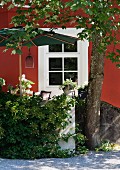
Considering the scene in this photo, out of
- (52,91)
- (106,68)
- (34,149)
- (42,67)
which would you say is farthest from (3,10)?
(34,149)

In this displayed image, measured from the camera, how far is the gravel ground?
23.0ft

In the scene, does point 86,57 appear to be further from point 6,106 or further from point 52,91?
point 6,106

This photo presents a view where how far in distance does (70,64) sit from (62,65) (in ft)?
0.83

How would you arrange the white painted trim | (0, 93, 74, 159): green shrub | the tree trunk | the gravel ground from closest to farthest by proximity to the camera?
the gravel ground < (0, 93, 74, 159): green shrub < the tree trunk < the white painted trim

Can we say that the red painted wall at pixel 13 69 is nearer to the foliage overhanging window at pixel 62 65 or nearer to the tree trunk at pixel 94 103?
the foliage overhanging window at pixel 62 65

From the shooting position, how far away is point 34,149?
25.8 feet

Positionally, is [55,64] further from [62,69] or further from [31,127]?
[31,127]

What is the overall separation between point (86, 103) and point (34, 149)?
1786 millimetres

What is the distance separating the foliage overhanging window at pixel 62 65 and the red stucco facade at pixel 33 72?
0.51m

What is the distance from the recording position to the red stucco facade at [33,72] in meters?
11.6

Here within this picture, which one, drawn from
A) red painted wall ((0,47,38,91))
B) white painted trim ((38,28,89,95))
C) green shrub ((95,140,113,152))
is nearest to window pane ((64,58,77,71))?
white painted trim ((38,28,89,95))

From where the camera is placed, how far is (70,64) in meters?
11.9

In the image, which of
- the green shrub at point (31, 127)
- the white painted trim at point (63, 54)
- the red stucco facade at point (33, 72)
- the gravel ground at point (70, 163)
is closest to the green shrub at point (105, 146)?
the gravel ground at point (70, 163)

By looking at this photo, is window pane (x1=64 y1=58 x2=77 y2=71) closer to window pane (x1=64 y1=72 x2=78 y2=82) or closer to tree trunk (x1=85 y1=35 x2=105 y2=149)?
window pane (x1=64 y1=72 x2=78 y2=82)
